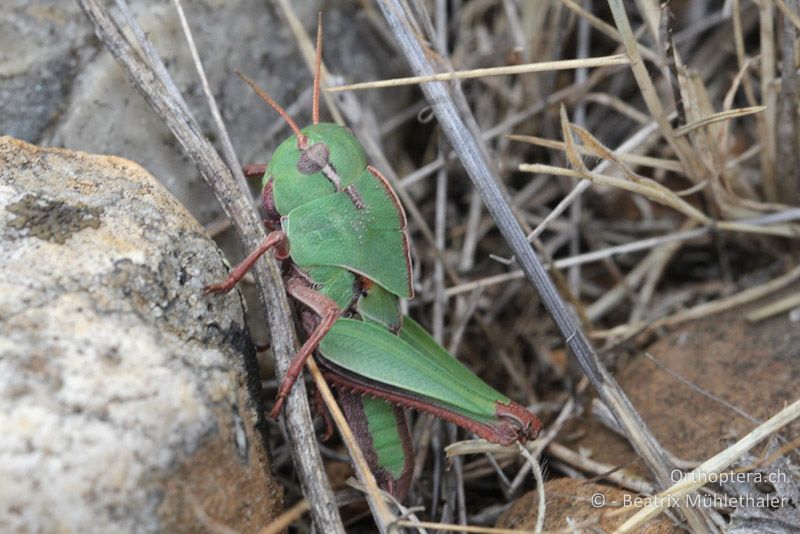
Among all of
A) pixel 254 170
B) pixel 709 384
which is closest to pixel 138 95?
pixel 254 170

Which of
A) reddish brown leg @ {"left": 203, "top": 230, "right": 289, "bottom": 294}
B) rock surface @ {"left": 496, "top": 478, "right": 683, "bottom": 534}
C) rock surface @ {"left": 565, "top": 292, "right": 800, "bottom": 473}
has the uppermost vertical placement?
reddish brown leg @ {"left": 203, "top": 230, "right": 289, "bottom": 294}

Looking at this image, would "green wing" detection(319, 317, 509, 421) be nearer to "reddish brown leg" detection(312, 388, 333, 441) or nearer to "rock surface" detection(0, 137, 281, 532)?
"reddish brown leg" detection(312, 388, 333, 441)

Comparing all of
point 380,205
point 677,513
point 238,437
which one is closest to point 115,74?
point 380,205

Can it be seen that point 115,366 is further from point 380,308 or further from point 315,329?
point 380,308

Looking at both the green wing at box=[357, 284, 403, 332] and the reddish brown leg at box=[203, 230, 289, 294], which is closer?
the reddish brown leg at box=[203, 230, 289, 294]

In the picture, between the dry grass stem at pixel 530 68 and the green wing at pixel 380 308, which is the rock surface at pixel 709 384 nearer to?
the green wing at pixel 380 308

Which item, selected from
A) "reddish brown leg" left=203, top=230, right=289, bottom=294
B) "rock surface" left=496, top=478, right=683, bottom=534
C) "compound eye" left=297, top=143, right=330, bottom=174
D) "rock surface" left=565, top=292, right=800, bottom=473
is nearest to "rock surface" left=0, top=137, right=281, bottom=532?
"reddish brown leg" left=203, top=230, right=289, bottom=294

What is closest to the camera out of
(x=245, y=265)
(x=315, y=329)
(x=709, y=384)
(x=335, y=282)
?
(x=245, y=265)
